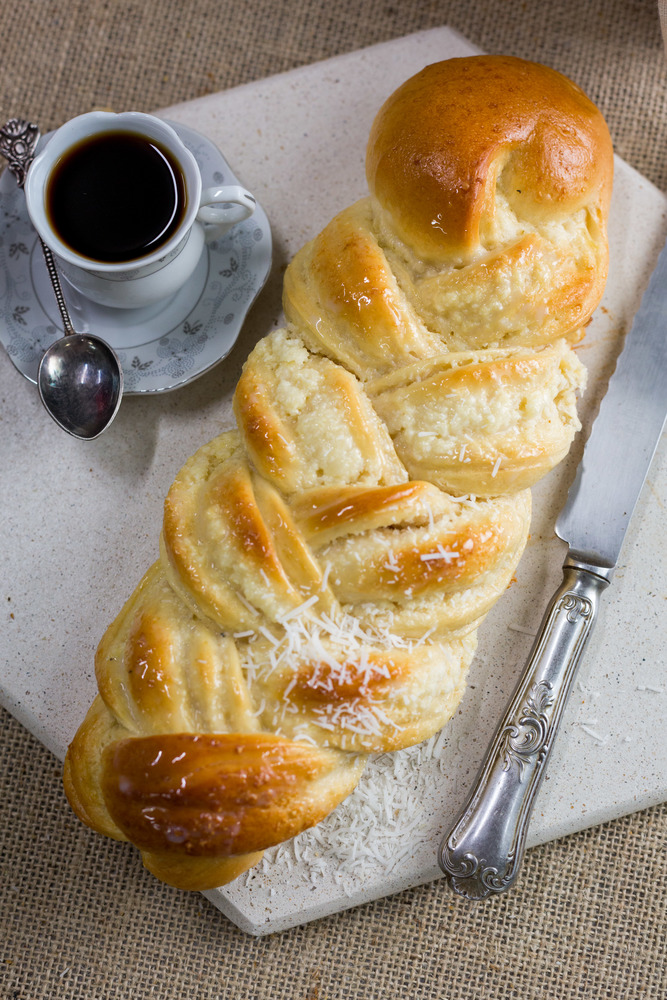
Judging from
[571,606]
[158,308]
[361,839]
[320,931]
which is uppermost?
[158,308]

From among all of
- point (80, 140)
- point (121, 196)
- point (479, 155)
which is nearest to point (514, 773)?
point (479, 155)

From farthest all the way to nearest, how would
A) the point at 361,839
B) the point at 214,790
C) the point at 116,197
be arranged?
1. the point at 361,839
2. the point at 116,197
3. the point at 214,790

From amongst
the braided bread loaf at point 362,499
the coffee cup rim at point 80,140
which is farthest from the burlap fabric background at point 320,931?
the coffee cup rim at point 80,140

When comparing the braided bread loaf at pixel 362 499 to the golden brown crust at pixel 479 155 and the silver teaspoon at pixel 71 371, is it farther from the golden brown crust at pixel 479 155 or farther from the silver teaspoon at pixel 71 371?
the silver teaspoon at pixel 71 371

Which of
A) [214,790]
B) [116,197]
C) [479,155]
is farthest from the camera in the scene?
[116,197]

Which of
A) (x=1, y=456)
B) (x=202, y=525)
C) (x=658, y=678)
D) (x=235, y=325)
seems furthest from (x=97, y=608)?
(x=658, y=678)

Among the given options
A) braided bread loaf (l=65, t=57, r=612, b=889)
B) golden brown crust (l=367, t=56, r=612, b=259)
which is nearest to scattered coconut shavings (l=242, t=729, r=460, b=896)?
braided bread loaf (l=65, t=57, r=612, b=889)

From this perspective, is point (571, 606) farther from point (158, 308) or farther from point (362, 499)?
point (158, 308)
